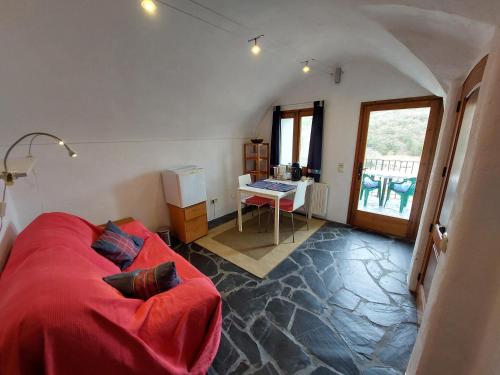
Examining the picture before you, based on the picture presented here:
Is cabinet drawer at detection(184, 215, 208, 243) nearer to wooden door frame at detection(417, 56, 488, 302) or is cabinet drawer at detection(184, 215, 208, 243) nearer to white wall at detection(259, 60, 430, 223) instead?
white wall at detection(259, 60, 430, 223)

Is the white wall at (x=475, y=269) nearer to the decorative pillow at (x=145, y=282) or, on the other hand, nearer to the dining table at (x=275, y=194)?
the decorative pillow at (x=145, y=282)

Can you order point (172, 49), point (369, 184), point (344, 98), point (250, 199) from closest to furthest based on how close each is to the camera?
point (172, 49) < point (344, 98) < point (369, 184) < point (250, 199)

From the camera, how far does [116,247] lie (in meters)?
1.87

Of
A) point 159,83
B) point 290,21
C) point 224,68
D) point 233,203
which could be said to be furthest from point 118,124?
point 233,203

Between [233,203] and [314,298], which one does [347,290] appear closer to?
[314,298]

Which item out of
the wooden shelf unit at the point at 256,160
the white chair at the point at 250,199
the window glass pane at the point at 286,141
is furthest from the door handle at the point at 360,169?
the wooden shelf unit at the point at 256,160

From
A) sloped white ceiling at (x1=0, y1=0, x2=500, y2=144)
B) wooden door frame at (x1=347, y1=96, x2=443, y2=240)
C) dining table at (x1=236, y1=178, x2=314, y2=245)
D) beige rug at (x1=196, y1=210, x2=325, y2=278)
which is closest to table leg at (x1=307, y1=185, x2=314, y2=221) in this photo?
dining table at (x1=236, y1=178, x2=314, y2=245)

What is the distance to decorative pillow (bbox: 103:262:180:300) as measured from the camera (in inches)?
51.2

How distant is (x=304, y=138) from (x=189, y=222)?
253cm

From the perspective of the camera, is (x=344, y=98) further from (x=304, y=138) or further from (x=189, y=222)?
(x=189, y=222)

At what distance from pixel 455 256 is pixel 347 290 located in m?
1.44

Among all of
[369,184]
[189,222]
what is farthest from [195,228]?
[369,184]

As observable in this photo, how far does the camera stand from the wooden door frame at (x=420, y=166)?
2.70 meters

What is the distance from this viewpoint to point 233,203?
4.34 meters
